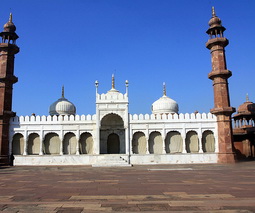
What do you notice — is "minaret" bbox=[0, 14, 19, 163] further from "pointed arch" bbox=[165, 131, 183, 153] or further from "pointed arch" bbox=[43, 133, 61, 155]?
"pointed arch" bbox=[165, 131, 183, 153]

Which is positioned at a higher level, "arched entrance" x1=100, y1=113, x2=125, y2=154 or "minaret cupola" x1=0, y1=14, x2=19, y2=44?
"minaret cupola" x1=0, y1=14, x2=19, y2=44

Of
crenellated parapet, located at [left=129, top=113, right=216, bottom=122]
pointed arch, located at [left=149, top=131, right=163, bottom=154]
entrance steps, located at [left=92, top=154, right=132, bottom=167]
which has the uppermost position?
crenellated parapet, located at [left=129, top=113, right=216, bottom=122]

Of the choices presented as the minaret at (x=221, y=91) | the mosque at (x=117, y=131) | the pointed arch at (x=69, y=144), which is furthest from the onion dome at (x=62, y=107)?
the minaret at (x=221, y=91)

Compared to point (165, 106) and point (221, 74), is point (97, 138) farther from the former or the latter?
point (221, 74)

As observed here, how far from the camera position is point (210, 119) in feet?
75.4

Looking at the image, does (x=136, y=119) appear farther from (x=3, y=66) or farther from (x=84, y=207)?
(x=84, y=207)

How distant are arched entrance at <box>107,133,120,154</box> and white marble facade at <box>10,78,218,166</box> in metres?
0.10

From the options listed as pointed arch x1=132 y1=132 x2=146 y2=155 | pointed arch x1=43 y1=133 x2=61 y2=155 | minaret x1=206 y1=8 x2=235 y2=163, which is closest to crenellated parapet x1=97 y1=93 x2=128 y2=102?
pointed arch x1=132 y1=132 x2=146 y2=155

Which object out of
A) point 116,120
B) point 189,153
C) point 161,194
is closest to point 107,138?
point 116,120

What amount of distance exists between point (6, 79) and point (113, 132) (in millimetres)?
11137

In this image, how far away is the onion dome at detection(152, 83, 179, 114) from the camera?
3059cm

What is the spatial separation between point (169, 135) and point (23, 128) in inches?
544

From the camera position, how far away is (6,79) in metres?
23.0

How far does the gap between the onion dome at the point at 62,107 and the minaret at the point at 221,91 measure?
1705cm
